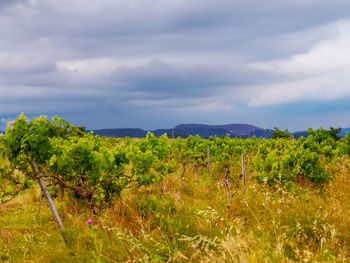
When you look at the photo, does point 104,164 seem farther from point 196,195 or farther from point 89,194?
point 196,195

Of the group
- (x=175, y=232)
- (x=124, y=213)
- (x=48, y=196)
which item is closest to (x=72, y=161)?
(x=48, y=196)

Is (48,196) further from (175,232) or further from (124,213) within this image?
(175,232)

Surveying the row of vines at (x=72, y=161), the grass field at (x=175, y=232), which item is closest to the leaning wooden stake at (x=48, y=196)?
the row of vines at (x=72, y=161)

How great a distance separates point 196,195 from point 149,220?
404cm

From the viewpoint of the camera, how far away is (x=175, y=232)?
16.0ft

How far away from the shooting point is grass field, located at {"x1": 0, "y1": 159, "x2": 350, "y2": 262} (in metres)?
3.97

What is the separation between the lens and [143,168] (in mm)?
6242

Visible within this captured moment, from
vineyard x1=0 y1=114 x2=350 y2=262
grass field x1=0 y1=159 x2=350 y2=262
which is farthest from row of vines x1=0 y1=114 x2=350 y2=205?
grass field x1=0 y1=159 x2=350 y2=262

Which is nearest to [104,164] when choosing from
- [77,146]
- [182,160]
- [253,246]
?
[77,146]

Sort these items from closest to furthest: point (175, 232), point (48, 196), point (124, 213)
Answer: point (175, 232)
point (48, 196)
point (124, 213)

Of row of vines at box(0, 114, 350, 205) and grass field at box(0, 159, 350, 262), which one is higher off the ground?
row of vines at box(0, 114, 350, 205)

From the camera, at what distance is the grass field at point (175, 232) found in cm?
397

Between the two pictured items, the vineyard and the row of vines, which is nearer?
the vineyard

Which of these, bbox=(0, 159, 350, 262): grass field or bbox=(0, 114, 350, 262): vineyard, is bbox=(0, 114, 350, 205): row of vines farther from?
bbox=(0, 159, 350, 262): grass field
